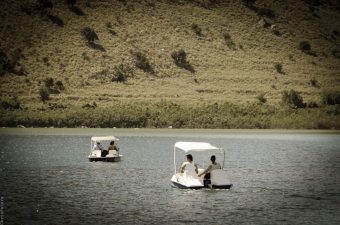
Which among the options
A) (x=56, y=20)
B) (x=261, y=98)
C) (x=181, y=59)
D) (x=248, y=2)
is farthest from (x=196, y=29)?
(x=261, y=98)

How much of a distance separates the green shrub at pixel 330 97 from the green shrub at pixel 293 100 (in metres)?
4.32

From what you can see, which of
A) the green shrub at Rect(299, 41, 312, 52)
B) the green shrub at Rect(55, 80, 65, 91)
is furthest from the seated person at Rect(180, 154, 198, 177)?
the green shrub at Rect(299, 41, 312, 52)

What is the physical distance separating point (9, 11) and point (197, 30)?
131 ft

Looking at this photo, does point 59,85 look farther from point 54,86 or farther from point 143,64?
point 143,64

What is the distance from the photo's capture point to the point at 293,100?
112188 mm

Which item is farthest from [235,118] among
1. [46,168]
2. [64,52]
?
[46,168]

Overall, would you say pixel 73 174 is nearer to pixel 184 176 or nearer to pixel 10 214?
pixel 184 176

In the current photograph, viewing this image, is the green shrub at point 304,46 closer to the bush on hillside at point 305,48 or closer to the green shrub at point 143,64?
the bush on hillside at point 305,48

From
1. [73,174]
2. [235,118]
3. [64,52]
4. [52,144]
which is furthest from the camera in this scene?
[64,52]

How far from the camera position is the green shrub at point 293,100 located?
111m

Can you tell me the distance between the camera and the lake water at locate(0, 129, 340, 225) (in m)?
30.6

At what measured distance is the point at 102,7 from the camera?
152375 mm

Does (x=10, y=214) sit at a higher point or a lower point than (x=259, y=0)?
lower

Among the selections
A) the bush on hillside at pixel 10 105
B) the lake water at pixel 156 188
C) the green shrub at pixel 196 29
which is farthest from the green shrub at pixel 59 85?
the lake water at pixel 156 188
